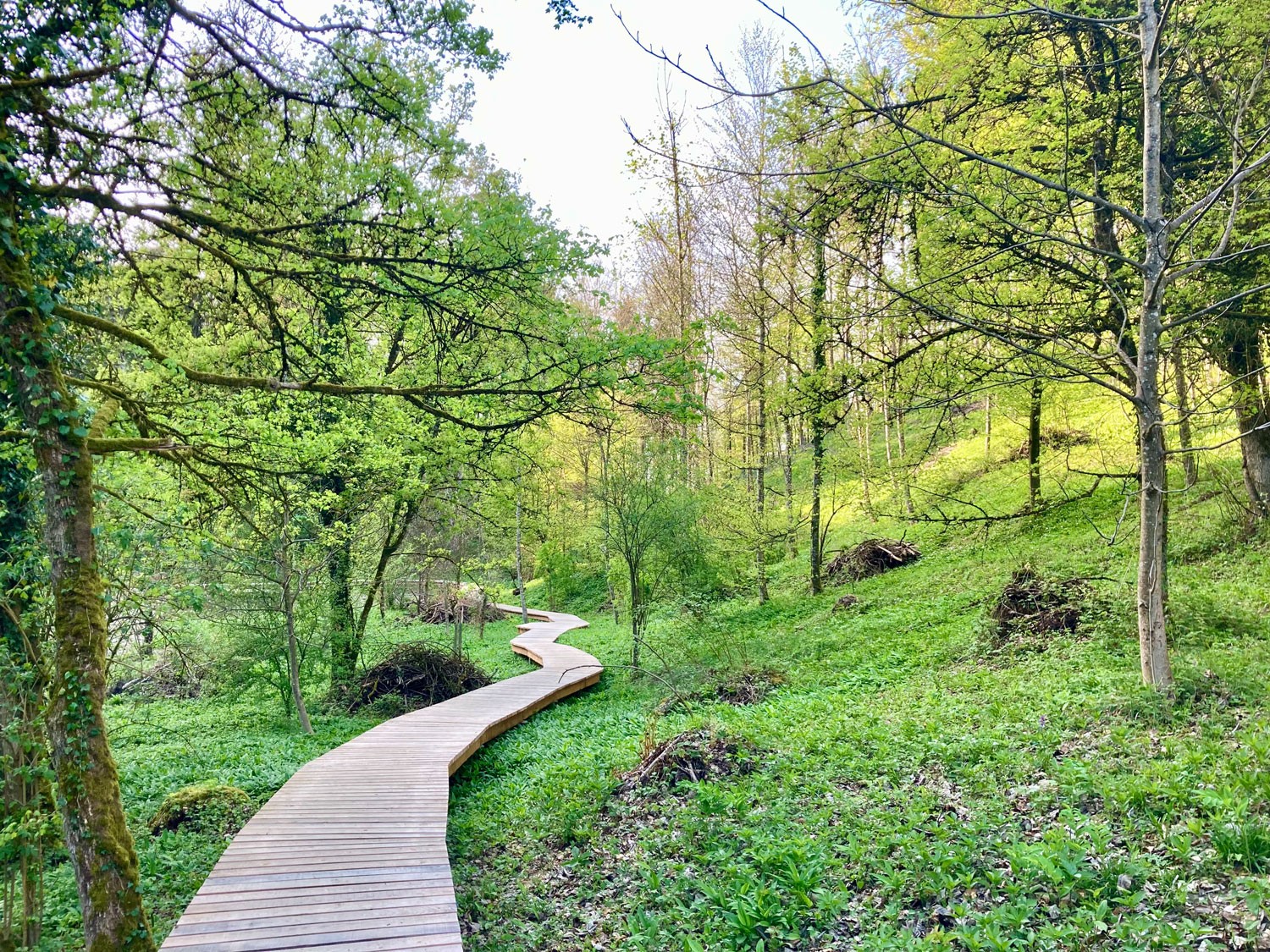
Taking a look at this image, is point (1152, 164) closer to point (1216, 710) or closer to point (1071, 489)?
point (1216, 710)

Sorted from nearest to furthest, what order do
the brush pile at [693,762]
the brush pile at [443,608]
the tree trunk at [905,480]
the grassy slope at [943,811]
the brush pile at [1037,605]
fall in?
1. the grassy slope at [943,811]
2. the brush pile at [693,762]
3. the tree trunk at [905,480]
4. the brush pile at [1037,605]
5. the brush pile at [443,608]

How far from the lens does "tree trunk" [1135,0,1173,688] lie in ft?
15.1

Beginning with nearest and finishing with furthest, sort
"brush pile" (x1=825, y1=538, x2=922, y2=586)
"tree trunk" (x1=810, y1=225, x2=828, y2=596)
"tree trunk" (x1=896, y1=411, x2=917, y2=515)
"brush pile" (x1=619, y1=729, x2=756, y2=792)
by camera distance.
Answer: "brush pile" (x1=619, y1=729, x2=756, y2=792)
"tree trunk" (x1=896, y1=411, x2=917, y2=515)
"tree trunk" (x1=810, y1=225, x2=828, y2=596)
"brush pile" (x1=825, y1=538, x2=922, y2=586)

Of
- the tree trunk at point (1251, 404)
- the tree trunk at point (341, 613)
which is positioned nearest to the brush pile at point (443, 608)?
the tree trunk at point (341, 613)

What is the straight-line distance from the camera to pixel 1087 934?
3.10 m

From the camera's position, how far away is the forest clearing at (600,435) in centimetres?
399

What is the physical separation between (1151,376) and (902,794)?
367cm

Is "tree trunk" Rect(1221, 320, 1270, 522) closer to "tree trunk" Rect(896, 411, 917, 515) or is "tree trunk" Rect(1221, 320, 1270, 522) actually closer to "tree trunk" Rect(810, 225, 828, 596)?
"tree trunk" Rect(896, 411, 917, 515)

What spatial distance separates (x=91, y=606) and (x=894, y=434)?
25.0 m

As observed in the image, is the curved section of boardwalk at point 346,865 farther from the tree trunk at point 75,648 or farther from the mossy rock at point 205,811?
the mossy rock at point 205,811

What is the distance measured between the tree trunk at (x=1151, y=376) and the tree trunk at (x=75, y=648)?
7.26 metres

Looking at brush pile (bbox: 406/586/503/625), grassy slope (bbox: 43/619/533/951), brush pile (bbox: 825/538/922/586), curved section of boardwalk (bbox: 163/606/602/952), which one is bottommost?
grassy slope (bbox: 43/619/533/951)

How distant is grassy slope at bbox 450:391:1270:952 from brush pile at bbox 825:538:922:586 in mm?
6104

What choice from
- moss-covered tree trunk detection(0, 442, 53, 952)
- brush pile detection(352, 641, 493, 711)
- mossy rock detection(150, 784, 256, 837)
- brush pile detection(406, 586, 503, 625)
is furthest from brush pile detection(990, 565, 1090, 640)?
brush pile detection(406, 586, 503, 625)
